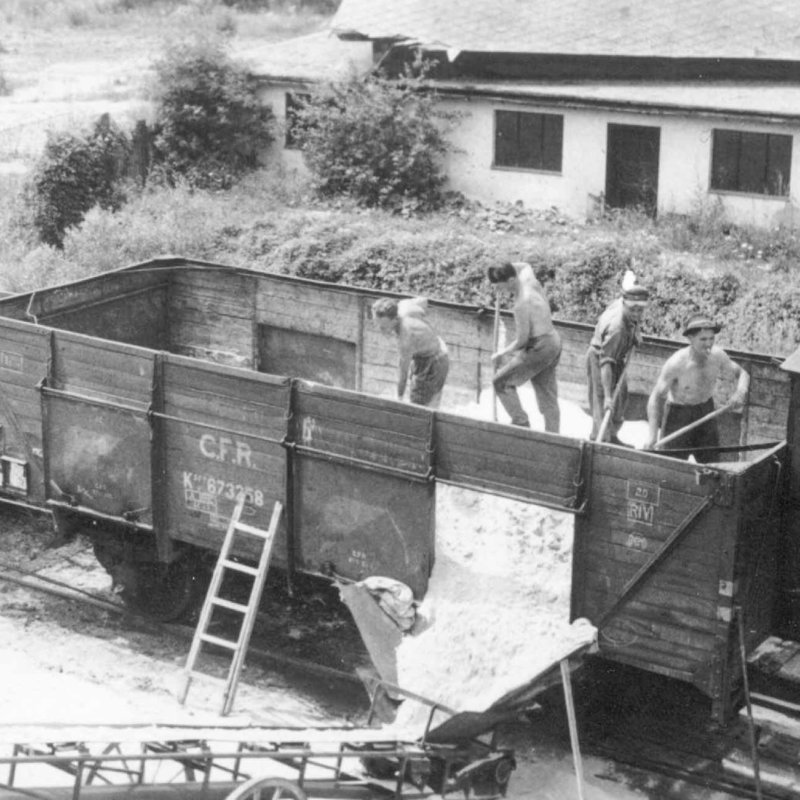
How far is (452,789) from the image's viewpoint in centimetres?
786

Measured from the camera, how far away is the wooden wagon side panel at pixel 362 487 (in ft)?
28.9

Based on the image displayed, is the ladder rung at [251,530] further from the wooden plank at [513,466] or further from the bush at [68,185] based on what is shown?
the bush at [68,185]

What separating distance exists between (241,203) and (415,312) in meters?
12.5

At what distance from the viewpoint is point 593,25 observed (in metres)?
22.1

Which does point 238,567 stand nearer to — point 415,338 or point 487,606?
point 487,606

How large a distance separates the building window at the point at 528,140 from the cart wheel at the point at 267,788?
15.8m

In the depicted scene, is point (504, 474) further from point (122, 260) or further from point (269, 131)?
point (269, 131)

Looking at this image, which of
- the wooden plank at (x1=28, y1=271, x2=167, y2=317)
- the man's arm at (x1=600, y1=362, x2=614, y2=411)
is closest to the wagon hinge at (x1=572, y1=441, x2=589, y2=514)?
→ the man's arm at (x1=600, y1=362, x2=614, y2=411)

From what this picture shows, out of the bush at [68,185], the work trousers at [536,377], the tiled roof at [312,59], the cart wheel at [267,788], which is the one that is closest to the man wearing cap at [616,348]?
the work trousers at [536,377]

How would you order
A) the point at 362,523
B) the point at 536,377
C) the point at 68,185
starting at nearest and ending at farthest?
the point at 362,523 < the point at 536,377 < the point at 68,185

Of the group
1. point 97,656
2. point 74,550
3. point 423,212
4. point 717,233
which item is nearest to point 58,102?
point 423,212

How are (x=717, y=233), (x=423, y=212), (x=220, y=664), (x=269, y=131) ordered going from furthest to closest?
(x=269, y=131)
(x=423, y=212)
(x=717, y=233)
(x=220, y=664)

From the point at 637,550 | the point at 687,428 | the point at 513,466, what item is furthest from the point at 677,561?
the point at 687,428

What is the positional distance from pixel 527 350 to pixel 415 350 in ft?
2.71
